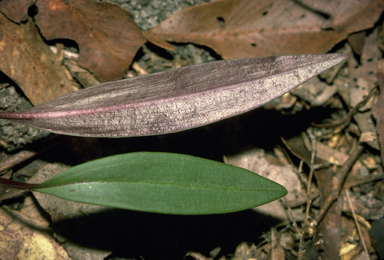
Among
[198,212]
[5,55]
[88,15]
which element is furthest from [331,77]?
[5,55]

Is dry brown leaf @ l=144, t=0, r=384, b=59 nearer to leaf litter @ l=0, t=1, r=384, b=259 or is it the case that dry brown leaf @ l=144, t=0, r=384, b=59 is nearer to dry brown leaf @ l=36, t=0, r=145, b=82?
leaf litter @ l=0, t=1, r=384, b=259

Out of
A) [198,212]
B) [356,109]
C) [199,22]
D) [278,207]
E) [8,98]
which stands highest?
[199,22]

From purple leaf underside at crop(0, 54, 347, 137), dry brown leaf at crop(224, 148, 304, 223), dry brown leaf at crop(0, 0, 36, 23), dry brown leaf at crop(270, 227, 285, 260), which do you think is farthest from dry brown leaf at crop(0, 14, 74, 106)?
dry brown leaf at crop(270, 227, 285, 260)

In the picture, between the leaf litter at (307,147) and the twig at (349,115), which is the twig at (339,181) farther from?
the twig at (349,115)

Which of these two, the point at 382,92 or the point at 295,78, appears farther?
the point at 382,92

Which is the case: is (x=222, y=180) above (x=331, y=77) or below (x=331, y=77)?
below

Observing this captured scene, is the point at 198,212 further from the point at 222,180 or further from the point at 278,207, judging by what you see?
the point at 278,207

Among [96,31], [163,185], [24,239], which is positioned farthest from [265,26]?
[24,239]
